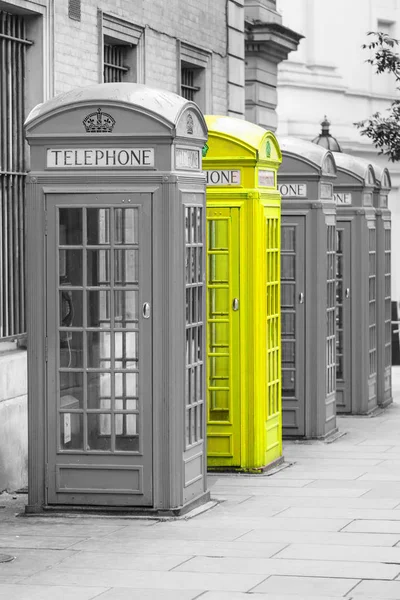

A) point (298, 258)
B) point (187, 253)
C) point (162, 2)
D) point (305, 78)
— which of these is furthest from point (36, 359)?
point (305, 78)

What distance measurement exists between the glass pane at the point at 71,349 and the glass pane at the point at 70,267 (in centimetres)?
31

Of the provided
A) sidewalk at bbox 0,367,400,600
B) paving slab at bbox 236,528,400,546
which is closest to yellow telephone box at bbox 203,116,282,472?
sidewalk at bbox 0,367,400,600

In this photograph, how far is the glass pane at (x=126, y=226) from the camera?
886cm

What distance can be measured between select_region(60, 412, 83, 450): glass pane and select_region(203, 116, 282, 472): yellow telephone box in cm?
193

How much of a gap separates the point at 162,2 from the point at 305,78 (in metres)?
21.4

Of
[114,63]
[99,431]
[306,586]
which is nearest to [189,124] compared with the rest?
[99,431]

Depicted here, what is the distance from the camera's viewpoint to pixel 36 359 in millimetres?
9008

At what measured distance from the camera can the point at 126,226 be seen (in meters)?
8.88

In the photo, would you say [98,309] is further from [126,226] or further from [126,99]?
[126,99]

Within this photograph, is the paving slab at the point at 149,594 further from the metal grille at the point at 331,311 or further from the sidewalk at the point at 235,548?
the metal grille at the point at 331,311

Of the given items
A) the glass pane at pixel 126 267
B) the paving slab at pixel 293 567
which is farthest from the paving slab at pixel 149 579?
the glass pane at pixel 126 267

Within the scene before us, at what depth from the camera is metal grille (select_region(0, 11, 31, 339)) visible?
439 inches

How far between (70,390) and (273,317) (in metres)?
2.51

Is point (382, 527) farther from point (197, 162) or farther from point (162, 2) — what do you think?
point (162, 2)
